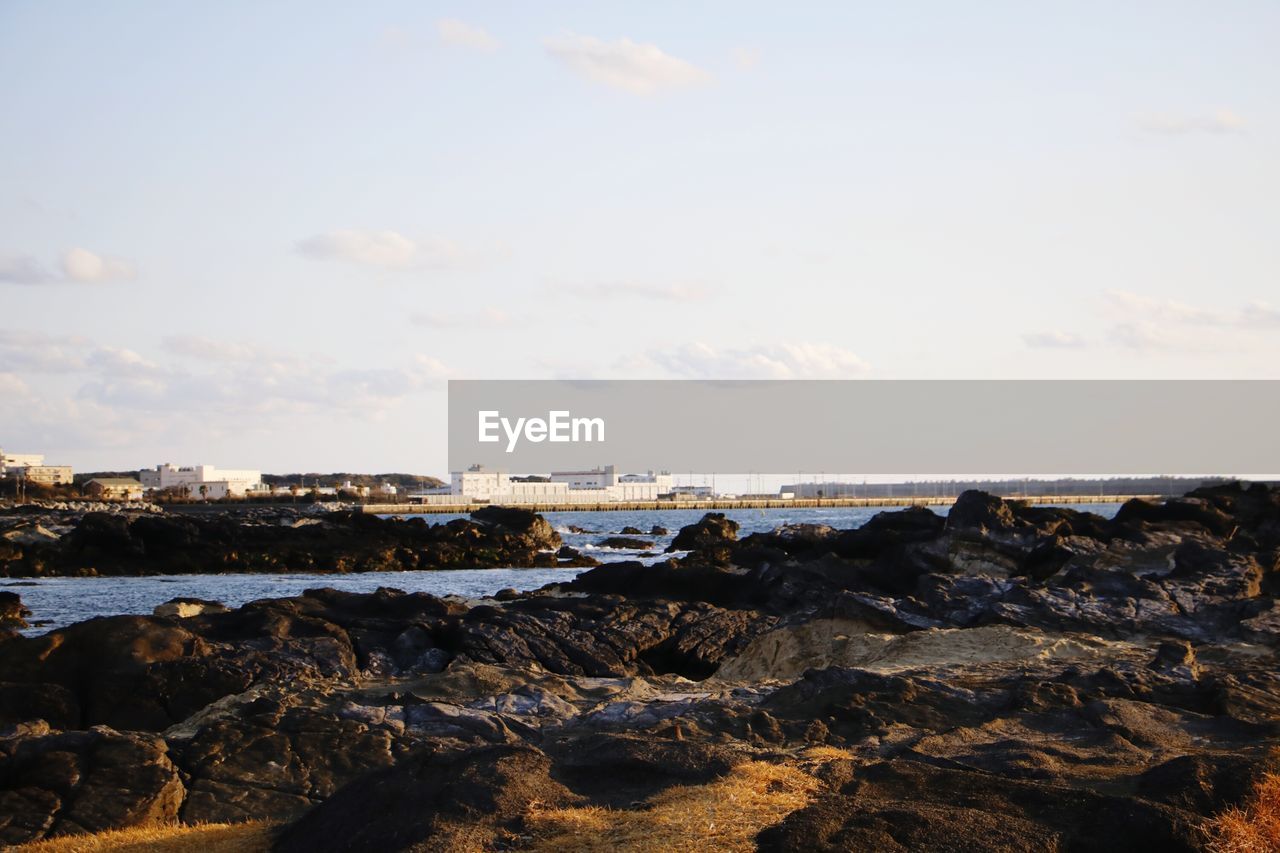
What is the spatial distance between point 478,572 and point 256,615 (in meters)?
39.6

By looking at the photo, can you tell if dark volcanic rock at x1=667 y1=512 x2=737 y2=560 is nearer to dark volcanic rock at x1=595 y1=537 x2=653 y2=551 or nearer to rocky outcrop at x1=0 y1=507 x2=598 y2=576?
dark volcanic rock at x1=595 y1=537 x2=653 y2=551

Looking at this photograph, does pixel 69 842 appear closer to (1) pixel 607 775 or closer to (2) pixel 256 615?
(1) pixel 607 775

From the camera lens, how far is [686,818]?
927 cm

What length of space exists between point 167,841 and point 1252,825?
26.0 ft

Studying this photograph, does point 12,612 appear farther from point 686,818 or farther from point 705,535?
point 705,535

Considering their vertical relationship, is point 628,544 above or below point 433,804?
below

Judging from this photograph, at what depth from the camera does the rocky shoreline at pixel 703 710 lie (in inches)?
370

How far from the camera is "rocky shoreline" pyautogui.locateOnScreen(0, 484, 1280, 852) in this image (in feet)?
30.8

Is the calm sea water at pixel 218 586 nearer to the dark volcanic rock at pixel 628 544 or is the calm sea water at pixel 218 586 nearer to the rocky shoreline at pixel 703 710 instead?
the rocky shoreline at pixel 703 710

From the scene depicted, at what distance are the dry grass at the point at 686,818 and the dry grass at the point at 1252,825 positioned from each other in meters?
2.86

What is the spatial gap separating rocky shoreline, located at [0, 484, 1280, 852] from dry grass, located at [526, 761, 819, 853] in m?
0.04

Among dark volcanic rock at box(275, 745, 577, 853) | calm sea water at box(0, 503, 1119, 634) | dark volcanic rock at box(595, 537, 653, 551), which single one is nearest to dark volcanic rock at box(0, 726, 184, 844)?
dark volcanic rock at box(275, 745, 577, 853)

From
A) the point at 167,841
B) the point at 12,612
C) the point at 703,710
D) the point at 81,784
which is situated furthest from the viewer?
the point at 12,612

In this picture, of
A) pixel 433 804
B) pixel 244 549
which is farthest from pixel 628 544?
pixel 433 804
